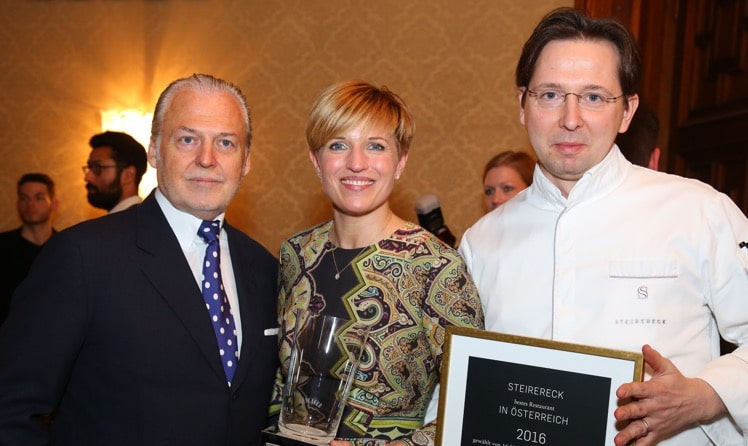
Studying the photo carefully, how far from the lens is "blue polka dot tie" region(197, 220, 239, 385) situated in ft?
7.03

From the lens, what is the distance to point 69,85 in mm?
6473

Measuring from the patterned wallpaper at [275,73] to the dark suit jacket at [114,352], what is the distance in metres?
3.51

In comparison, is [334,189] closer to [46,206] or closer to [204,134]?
[204,134]

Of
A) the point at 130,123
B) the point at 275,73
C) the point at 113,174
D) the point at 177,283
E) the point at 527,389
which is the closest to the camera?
the point at 527,389

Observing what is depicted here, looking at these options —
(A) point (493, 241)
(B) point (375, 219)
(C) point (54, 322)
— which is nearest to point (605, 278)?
(A) point (493, 241)

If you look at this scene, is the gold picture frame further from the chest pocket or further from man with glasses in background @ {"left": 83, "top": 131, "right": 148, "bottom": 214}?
man with glasses in background @ {"left": 83, "top": 131, "right": 148, "bottom": 214}

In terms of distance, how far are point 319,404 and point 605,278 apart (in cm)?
79

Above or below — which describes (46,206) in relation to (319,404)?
above

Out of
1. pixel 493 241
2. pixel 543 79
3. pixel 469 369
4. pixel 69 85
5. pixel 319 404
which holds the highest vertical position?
pixel 69 85

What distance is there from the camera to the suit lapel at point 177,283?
81.4 inches

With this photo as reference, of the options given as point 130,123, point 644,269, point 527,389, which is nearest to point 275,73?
point 130,123

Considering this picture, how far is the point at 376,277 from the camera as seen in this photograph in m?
2.27

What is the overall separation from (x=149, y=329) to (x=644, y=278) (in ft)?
4.10

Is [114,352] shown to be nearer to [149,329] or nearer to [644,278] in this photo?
[149,329]
